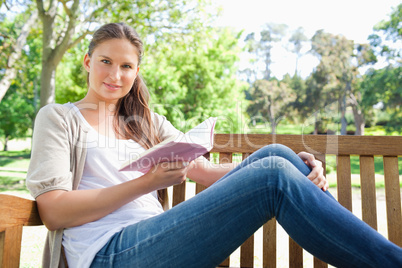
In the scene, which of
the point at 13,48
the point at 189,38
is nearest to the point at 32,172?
the point at 189,38

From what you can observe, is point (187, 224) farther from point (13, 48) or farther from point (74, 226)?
point (13, 48)

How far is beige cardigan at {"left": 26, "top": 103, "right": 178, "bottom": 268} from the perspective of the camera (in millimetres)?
1284

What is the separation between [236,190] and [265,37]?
29587 mm

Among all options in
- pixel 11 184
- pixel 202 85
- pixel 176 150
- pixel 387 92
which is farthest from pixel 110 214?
pixel 387 92

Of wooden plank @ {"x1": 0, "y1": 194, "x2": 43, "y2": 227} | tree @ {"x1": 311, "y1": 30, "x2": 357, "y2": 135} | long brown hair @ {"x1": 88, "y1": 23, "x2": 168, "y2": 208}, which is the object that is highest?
tree @ {"x1": 311, "y1": 30, "x2": 357, "y2": 135}

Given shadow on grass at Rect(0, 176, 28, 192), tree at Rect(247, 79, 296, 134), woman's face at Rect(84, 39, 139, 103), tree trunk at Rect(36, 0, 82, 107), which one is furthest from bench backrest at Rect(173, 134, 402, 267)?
tree at Rect(247, 79, 296, 134)

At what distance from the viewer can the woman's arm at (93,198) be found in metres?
1.27

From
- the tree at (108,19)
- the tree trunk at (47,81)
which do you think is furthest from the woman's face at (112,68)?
the tree trunk at (47,81)

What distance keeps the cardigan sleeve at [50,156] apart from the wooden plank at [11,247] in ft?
0.49

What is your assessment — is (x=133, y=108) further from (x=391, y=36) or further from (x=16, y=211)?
(x=391, y=36)

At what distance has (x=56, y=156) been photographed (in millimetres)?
1331

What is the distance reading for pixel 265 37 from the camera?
2891 cm

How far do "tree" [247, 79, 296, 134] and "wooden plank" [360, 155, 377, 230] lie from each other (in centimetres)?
2246

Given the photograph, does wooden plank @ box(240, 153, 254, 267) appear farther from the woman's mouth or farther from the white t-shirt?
the woman's mouth
